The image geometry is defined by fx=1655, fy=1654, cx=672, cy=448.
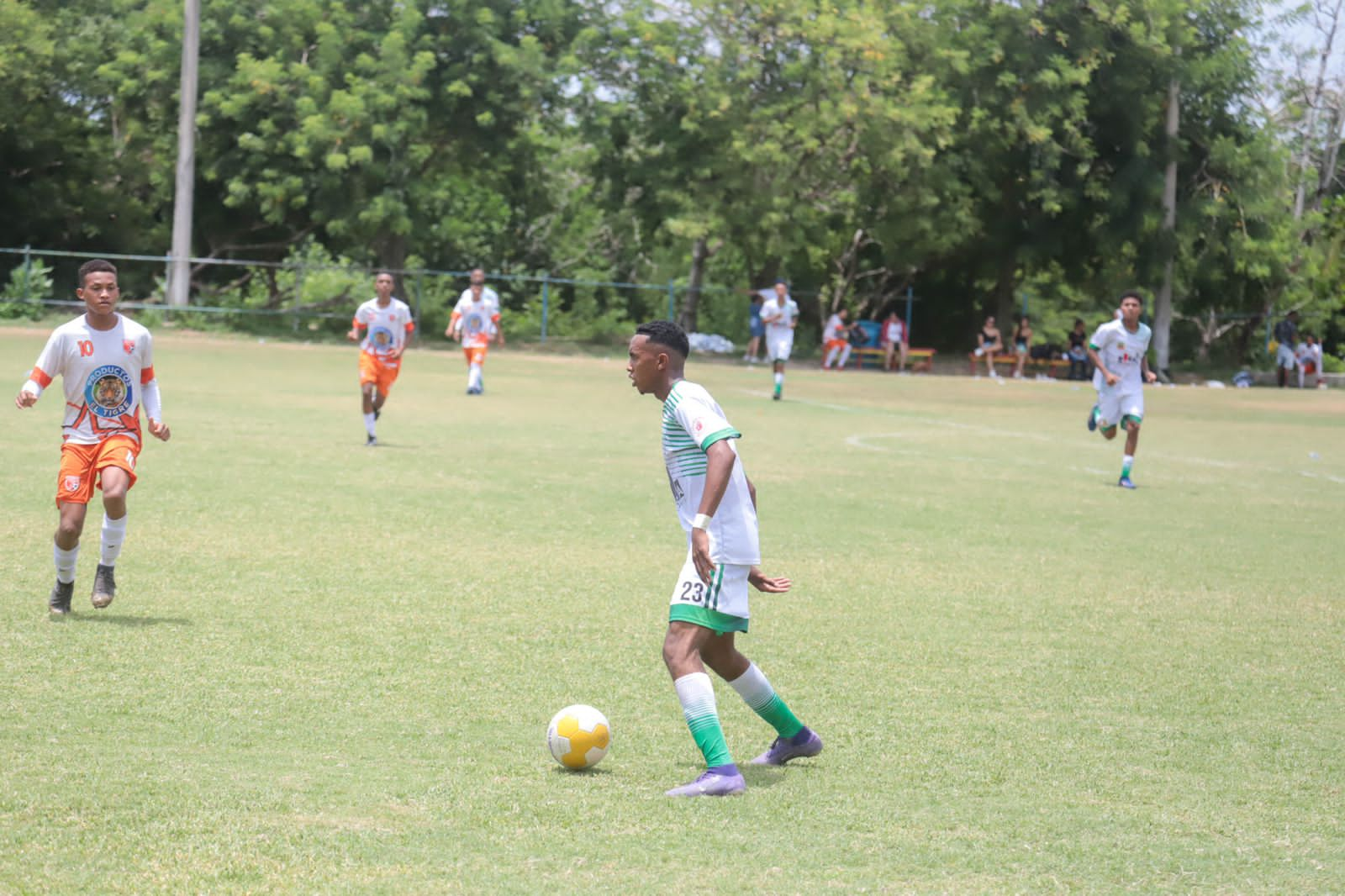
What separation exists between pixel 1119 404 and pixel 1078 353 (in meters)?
25.8

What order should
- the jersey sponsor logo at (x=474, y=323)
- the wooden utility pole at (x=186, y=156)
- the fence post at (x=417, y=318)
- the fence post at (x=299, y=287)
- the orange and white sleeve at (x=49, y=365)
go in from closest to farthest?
1. the orange and white sleeve at (x=49, y=365)
2. the jersey sponsor logo at (x=474, y=323)
3. the wooden utility pole at (x=186, y=156)
4. the fence post at (x=299, y=287)
5. the fence post at (x=417, y=318)

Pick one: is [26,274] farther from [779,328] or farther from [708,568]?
[708,568]

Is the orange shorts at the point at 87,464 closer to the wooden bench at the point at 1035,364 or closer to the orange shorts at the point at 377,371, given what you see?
the orange shorts at the point at 377,371

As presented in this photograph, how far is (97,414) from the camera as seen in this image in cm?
871

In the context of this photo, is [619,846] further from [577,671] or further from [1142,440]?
[1142,440]

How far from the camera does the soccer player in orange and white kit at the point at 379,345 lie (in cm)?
1817

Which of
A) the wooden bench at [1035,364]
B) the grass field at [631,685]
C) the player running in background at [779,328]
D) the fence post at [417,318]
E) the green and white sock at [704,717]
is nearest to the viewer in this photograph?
the grass field at [631,685]

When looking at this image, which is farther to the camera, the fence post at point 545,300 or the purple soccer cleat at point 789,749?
the fence post at point 545,300

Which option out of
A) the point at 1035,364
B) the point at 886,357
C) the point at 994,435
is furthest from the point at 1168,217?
the point at 994,435

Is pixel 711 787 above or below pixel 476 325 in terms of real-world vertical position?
below

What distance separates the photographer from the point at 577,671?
7.81 metres

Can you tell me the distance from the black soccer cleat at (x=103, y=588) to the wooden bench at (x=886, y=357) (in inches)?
1398

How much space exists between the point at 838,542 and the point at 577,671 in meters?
5.06

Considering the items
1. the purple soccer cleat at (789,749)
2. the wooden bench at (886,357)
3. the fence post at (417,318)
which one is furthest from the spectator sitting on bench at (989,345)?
the purple soccer cleat at (789,749)
